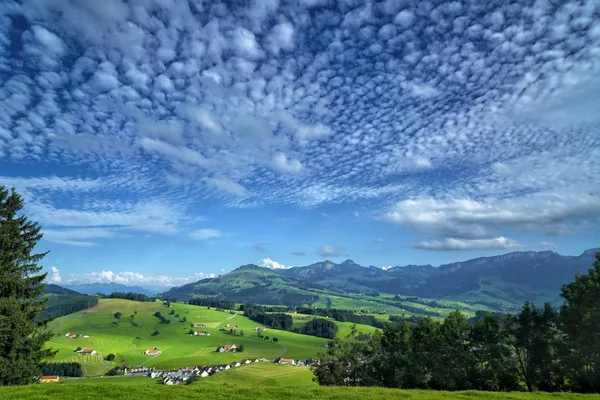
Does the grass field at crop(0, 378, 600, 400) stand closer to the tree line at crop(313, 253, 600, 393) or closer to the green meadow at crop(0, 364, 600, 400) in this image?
the green meadow at crop(0, 364, 600, 400)

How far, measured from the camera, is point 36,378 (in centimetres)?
4138

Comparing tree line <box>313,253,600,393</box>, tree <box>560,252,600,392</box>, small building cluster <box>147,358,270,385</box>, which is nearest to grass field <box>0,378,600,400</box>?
tree <box>560,252,600,392</box>

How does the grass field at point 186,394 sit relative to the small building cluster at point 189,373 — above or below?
above

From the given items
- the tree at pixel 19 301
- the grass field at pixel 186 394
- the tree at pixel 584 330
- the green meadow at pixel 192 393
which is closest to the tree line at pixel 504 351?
the tree at pixel 584 330

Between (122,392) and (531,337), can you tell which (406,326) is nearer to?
(531,337)

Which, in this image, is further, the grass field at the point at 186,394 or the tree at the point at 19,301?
the tree at the point at 19,301

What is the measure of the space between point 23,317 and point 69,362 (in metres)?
200

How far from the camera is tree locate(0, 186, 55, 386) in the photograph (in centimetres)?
3809

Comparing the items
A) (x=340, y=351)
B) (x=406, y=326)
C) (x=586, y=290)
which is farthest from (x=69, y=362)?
(x=586, y=290)

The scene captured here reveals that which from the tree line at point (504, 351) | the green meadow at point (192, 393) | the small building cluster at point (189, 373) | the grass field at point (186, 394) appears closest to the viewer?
the grass field at point (186, 394)

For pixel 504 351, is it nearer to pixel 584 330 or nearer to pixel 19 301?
pixel 584 330

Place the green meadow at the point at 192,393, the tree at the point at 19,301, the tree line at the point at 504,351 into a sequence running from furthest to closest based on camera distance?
the tree line at the point at 504,351, the tree at the point at 19,301, the green meadow at the point at 192,393

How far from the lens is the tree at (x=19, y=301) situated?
38094mm

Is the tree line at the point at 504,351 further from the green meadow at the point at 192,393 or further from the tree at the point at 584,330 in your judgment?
the green meadow at the point at 192,393
